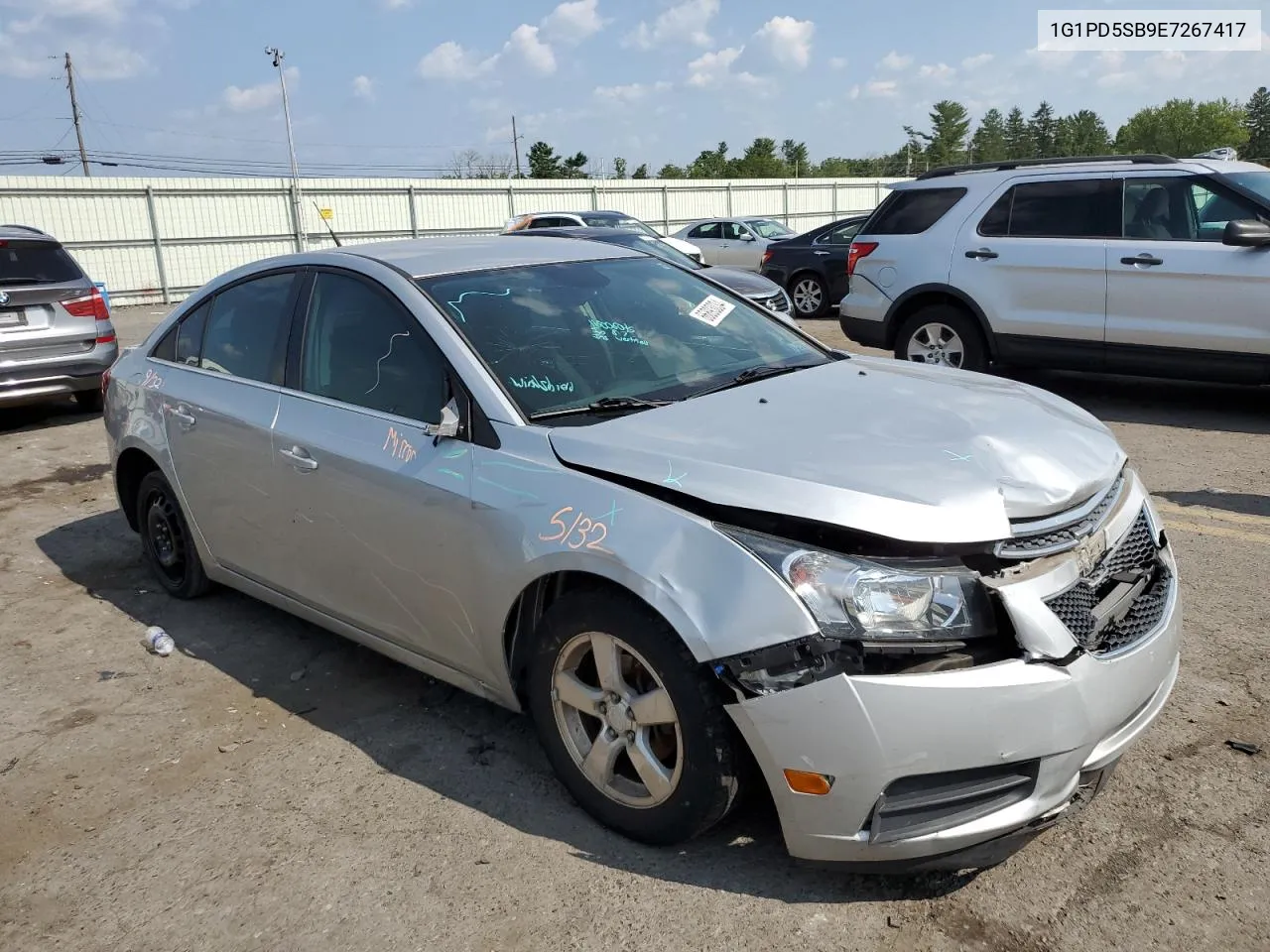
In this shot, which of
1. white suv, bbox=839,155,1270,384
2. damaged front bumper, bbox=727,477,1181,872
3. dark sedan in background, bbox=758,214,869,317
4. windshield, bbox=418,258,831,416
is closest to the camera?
damaged front bumper, bbox=727,477,1181,872

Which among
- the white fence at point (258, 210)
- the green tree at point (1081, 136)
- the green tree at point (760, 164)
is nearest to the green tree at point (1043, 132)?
the green tree at point (1081, 136)

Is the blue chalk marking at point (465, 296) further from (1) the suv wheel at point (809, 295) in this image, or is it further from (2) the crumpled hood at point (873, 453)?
(1) the suv wheel at point (809, 295)

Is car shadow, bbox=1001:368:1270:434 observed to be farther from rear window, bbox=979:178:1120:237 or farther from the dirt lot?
the dirt lot

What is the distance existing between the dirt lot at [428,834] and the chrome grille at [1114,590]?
0.60 meters

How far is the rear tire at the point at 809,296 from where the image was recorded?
1599cm

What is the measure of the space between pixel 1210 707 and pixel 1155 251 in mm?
5231

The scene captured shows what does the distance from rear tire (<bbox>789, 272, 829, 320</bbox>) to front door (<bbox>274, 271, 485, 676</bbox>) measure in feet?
41.8

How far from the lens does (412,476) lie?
3406 mm

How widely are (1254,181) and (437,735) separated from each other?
23.9 ft

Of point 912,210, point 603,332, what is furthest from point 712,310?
point 912,210

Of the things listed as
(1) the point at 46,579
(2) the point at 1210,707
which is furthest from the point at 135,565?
(2) the point at 1210,707

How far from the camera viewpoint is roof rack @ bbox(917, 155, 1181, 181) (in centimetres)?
795

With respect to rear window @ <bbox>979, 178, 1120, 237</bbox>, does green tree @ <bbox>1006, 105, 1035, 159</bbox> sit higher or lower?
higher

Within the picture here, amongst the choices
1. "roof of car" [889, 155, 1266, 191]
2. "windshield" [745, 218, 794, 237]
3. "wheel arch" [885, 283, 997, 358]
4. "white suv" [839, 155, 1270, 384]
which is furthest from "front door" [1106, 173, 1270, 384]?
"windshield" [745, 218, 794, 237]
